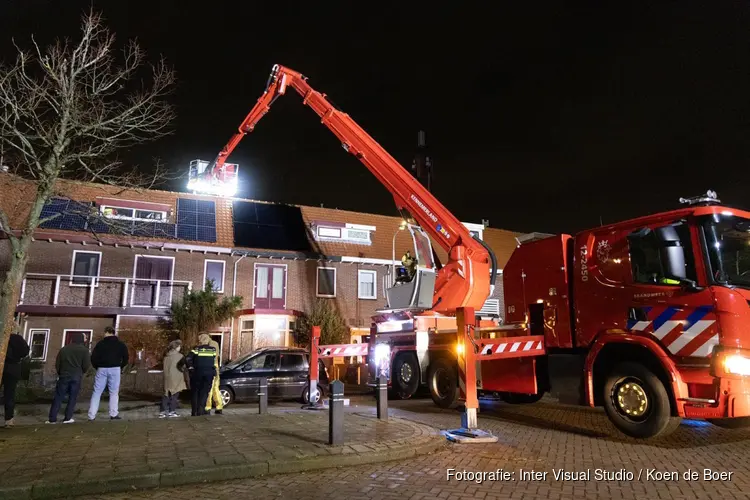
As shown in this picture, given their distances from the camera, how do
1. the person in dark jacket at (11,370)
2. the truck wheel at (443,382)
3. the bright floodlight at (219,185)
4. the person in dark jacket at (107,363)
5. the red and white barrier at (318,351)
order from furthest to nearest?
the bright floodlight at (219,185)
the red and white barrier at (318,351)
the truck wheel at (443,382)
the person in dark jacket at (107,363)
the person in dark jacket at (11,370)

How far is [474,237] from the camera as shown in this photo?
11.0 metres

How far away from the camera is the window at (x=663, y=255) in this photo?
6.89 m

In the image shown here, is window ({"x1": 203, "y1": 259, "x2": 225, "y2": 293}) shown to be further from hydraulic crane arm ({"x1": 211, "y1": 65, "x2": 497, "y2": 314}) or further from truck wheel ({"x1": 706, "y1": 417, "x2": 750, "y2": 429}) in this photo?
truck wheel ({"x1": 706, "y1": 417, "x2": 750, "y2": 429})

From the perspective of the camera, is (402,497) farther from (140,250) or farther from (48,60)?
(140,250)

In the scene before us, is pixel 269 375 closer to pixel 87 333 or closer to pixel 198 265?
pixel 198 265

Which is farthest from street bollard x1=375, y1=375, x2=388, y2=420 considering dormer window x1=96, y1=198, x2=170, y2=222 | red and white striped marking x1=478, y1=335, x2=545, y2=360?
dormer window x1=96, y1=198, x2=170, y2=222

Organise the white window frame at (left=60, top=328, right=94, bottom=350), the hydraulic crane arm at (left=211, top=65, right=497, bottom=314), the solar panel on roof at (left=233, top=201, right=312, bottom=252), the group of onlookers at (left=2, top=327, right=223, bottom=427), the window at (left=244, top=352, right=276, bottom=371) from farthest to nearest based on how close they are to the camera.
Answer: the solar panel on roof at (left=233, top=201, right=312, bottom=252) < the white window frame at (left=60, top=328, right=94, bottom=350) < the window at (left=244, top=352, right=276, bottom=371) < the hydraulic crane arm at (left=211, top=65, right=497, bottom=314) < the group of onlookers at (left=2, top=327, right=223, bottom=427)

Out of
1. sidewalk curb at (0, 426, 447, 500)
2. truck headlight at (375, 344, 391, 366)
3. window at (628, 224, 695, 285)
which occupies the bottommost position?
sidewalk curb at (0, 426, 447, 500)

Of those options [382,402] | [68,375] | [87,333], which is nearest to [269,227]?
[87,333]

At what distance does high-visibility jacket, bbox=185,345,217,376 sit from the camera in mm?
9898

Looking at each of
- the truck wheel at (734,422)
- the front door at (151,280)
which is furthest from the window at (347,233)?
the truck wheel at (734,422)

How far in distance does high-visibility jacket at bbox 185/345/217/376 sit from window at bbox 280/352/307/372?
415cm

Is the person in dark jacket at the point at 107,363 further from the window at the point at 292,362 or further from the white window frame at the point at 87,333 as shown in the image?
the white window frame at the point at 87,333

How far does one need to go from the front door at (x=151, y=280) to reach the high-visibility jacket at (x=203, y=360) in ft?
44.1
